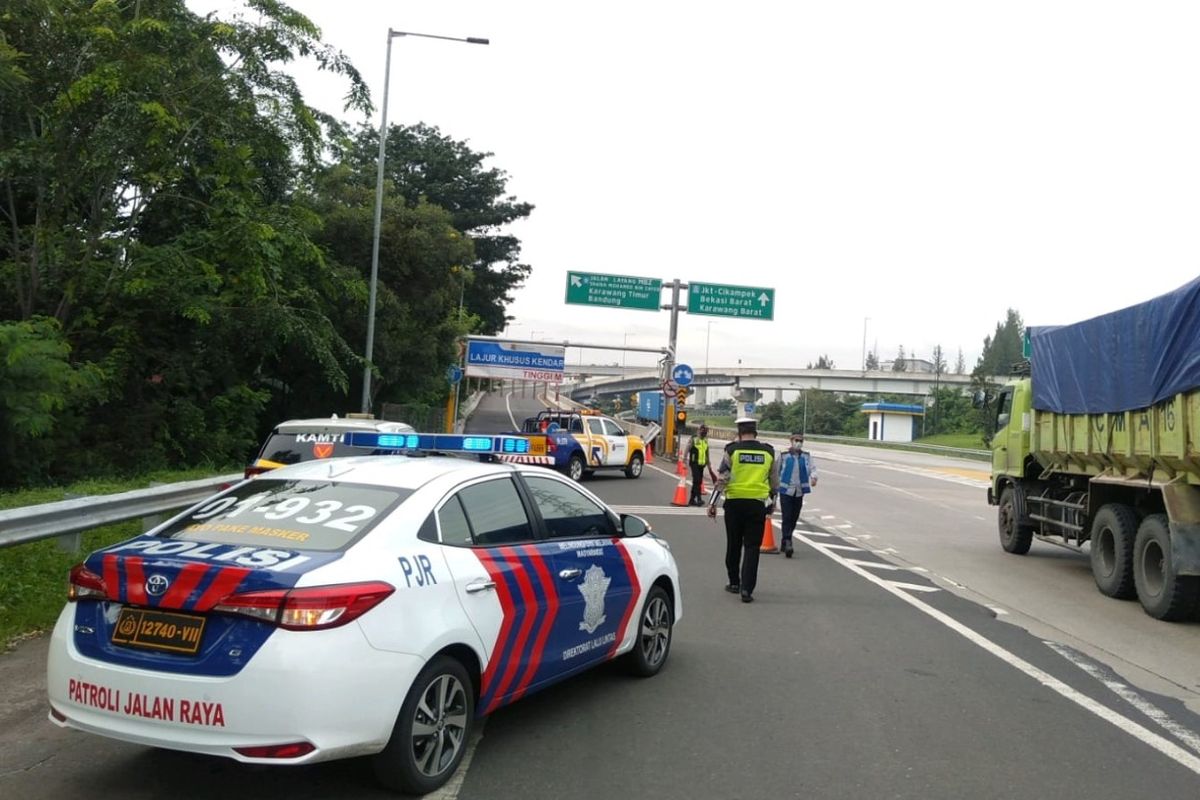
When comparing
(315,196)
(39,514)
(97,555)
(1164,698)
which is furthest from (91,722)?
(315,196)

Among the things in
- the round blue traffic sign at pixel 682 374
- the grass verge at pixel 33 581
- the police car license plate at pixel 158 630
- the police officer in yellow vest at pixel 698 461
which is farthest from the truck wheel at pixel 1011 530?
the round blue traffic sign at pixel 682 374

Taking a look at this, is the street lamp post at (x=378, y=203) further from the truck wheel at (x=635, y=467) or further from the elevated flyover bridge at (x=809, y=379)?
the elevated flyover bridge at (x=809, y=379)

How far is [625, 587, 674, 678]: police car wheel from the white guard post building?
82437 millimetres

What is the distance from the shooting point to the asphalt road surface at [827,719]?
15.4 feet

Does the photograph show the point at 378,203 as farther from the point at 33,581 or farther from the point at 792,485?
the point at 33,581

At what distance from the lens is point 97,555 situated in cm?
441

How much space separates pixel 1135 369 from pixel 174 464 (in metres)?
16.5

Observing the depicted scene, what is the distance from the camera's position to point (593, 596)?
5879 mm

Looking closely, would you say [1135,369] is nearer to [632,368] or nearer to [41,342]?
[41,342]

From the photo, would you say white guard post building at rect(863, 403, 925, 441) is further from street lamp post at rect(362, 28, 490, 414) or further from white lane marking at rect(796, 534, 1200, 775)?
white lane marking at rect(796, 534, 1200, 775)

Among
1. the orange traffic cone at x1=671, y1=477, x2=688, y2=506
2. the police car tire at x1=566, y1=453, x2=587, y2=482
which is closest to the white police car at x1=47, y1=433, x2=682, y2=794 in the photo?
the orange traffic cone at x1=671, y1=477, x2=688, y2=506

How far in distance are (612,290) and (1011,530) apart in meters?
24.1

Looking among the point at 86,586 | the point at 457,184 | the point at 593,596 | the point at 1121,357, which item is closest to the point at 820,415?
the point at 457,184

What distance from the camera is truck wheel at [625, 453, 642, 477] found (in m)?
28.8
